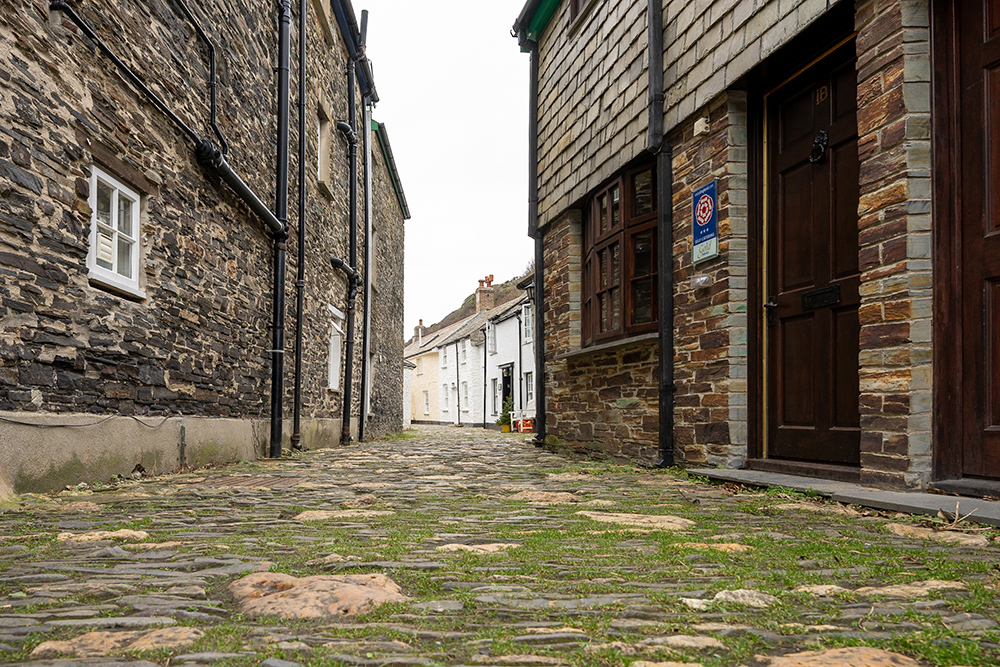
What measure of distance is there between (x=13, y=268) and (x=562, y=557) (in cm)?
350

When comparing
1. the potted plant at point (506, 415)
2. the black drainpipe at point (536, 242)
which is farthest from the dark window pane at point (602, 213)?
the potted plant at point (506, 415)

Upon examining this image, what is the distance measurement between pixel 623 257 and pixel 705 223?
1.60m

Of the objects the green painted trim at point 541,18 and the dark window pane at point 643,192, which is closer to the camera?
the dark window pane at point 643,192

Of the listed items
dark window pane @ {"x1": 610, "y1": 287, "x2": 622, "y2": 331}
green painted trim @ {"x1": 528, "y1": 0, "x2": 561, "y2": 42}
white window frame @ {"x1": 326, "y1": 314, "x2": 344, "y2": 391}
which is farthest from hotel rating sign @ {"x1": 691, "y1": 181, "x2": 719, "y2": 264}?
white window frame @ {"x1": 326, "y1": 314, "x2": 344, "y2": 391}

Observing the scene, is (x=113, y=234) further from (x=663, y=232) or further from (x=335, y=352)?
(x=335, y=352)

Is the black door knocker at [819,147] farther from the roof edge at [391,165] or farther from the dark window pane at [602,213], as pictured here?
the roof edge at [391,165]

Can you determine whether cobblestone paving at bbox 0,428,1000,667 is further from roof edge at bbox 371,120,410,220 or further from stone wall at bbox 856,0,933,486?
roof edge at bbox 371,120,410,220

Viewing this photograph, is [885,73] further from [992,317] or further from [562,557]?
[562,557]

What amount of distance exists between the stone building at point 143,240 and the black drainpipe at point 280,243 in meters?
0.04

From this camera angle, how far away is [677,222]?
6.66m

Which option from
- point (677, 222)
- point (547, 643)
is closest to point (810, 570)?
point (547, 643)

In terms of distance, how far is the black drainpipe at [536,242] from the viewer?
10469 mm

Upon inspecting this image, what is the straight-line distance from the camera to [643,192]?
7.50 m

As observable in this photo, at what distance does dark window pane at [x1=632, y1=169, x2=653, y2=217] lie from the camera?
7.41 meters
